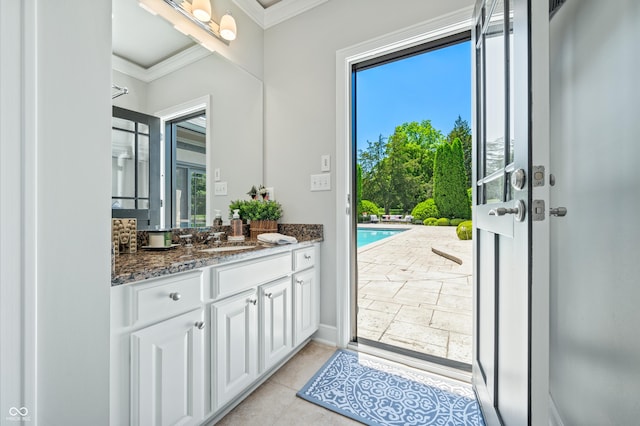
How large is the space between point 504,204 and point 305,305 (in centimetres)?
135

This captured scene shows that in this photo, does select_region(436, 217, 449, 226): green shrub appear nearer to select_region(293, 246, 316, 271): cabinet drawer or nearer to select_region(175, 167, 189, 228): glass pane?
select_region(293, 246, 316, 271): cabinet drawer

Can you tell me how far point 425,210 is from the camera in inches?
125

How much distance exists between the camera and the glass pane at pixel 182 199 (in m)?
1.63

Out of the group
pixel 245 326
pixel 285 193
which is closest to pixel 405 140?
pixel 285 193

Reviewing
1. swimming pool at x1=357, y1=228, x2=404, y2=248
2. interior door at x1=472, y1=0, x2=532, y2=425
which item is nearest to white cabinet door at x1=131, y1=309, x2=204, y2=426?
interior door at x1=472, y1=0, x2=532, y2=425

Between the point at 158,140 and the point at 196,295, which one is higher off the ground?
the point at 158,140

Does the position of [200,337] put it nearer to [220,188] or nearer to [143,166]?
[143,166]

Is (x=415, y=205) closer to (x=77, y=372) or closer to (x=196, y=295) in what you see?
(x=196, y=295)

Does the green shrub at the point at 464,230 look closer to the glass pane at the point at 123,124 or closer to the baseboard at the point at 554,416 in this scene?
the baseboard at the point at 554,416

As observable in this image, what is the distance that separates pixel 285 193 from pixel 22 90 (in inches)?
63.6

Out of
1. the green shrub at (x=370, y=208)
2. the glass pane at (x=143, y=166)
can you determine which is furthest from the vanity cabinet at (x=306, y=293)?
the green shrub at (x=370, y=208)

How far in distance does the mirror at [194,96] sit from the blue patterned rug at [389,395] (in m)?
1.32

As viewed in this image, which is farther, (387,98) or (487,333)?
(387,98)

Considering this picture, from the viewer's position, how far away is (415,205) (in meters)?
3.24
